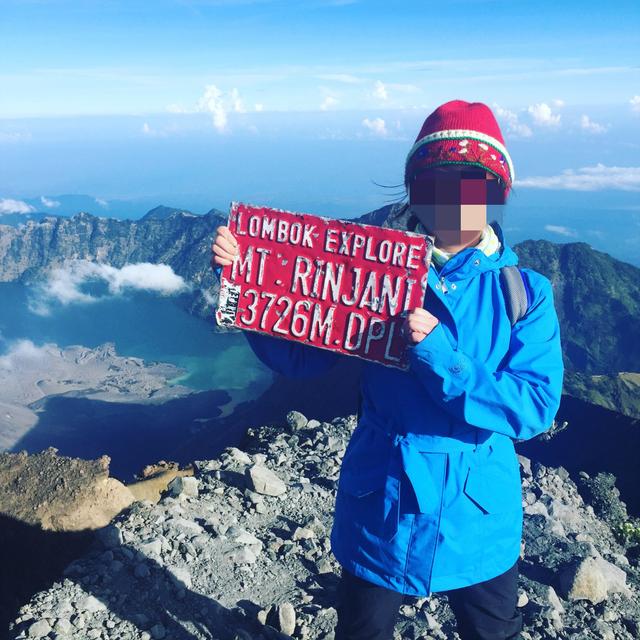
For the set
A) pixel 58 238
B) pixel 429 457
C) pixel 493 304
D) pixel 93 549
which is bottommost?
pixel 58 238

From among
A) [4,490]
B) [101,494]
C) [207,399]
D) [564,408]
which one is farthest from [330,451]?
[207,399]

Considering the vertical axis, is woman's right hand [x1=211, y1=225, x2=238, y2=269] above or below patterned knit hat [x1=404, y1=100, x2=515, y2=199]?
below

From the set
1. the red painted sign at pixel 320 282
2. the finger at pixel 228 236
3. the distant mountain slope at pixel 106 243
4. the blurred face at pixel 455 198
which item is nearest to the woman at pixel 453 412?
the blurred face at pixel 455 198

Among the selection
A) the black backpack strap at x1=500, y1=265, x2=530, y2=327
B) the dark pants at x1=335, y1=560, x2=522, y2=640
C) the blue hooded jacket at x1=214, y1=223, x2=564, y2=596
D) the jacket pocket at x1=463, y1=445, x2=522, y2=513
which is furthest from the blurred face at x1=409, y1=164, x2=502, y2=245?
the dark pants at x1=335, y1=560, x2=522, y2=640

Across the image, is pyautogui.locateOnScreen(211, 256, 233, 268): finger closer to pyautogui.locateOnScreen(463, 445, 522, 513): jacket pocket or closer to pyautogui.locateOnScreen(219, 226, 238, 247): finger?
pyautogui.locateOnScreen(219, 226, 238, 247): finger

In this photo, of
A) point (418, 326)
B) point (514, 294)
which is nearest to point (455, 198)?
point (514, 294)

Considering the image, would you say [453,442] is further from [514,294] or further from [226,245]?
[226,245]

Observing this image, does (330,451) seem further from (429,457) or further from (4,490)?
(429,457)
